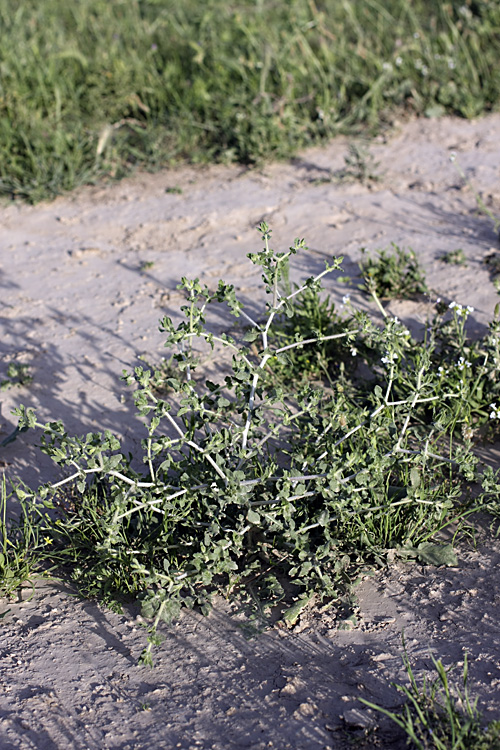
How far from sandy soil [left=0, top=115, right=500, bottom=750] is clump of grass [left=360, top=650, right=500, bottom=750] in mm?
64

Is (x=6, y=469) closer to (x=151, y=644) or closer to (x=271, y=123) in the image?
(x=151, y=644)

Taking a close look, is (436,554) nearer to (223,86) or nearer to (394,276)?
(394,276)

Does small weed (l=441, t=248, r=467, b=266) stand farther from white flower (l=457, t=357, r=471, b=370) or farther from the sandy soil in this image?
white flower (l=457, t=357, r=471, b=370)

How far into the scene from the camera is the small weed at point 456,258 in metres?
4.27

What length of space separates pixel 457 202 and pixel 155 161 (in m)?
2.20

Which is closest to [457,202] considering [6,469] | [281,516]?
[281,516]

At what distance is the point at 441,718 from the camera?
2.13 m

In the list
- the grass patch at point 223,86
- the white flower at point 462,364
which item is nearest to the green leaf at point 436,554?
the white flower at point 462,364

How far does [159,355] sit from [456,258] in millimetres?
1741

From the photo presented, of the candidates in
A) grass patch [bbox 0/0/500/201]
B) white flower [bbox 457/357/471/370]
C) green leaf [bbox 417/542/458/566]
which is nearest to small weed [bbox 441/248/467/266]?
white flower [bbox 457/357/471/370]

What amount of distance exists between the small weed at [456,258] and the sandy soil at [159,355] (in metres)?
0.04

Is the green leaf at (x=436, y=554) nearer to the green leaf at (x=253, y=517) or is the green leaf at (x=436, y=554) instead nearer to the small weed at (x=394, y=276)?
the green leaf at (x=253, y=517)

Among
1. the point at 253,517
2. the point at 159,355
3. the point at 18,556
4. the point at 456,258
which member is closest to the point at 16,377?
the point at 159,355

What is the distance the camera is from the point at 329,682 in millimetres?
2350
